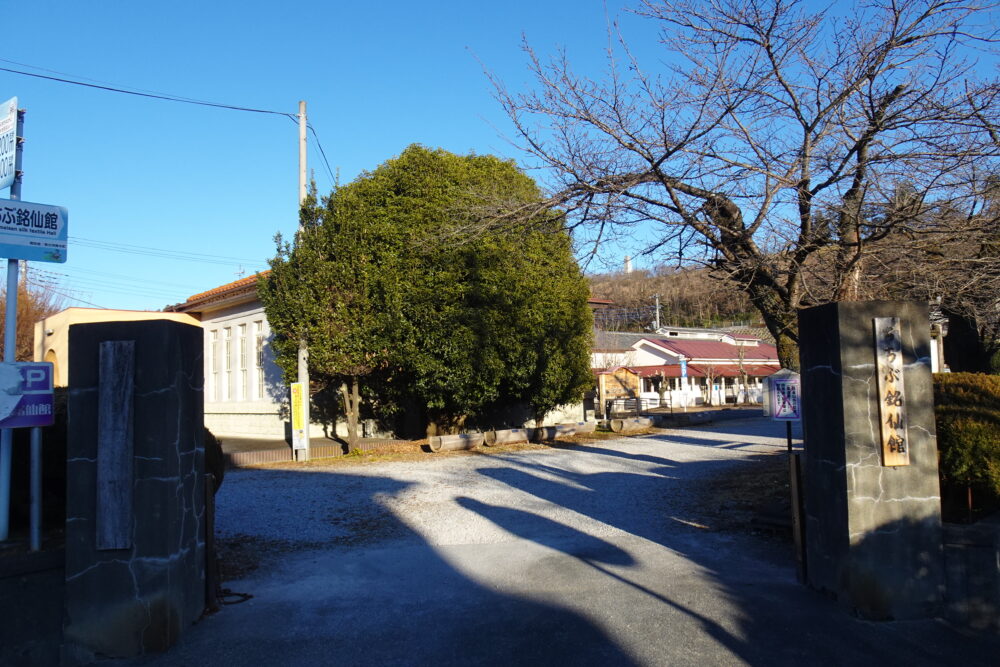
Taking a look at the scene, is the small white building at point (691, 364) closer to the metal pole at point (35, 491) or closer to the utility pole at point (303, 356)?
the utility pole at point (303, 356)

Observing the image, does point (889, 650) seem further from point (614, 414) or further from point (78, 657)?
point (614, 414)

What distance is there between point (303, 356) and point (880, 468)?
12836 millimetres

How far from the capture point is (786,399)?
812 cm

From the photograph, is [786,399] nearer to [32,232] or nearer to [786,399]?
[786,399]

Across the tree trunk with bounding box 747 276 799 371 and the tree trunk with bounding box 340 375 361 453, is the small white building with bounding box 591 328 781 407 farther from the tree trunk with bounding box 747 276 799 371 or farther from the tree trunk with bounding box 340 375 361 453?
the tree trunk with bounding box 747 276 799 371

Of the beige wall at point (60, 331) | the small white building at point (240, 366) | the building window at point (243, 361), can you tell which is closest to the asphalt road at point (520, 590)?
the small white building at point (240, 366)

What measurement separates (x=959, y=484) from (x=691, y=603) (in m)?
2.68

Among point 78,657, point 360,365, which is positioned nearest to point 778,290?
point 78,657

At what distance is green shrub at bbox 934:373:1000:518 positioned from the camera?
604cm

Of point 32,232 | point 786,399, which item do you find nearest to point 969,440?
point 786,399

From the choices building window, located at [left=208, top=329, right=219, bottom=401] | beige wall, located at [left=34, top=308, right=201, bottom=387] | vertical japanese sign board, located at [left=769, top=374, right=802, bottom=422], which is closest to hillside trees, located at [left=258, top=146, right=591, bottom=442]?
beige wall, located at [left=34, top=308, right=201, bottom=387]

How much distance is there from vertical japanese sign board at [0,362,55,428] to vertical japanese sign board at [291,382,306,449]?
10862 millimetres

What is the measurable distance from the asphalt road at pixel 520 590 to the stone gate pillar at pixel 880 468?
0.82 ft

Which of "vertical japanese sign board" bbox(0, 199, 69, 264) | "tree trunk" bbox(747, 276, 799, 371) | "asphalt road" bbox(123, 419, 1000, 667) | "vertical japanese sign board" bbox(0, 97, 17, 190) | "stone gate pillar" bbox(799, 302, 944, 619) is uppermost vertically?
"vertical japanese sign board" bbox(0, 97, 17, 190)
